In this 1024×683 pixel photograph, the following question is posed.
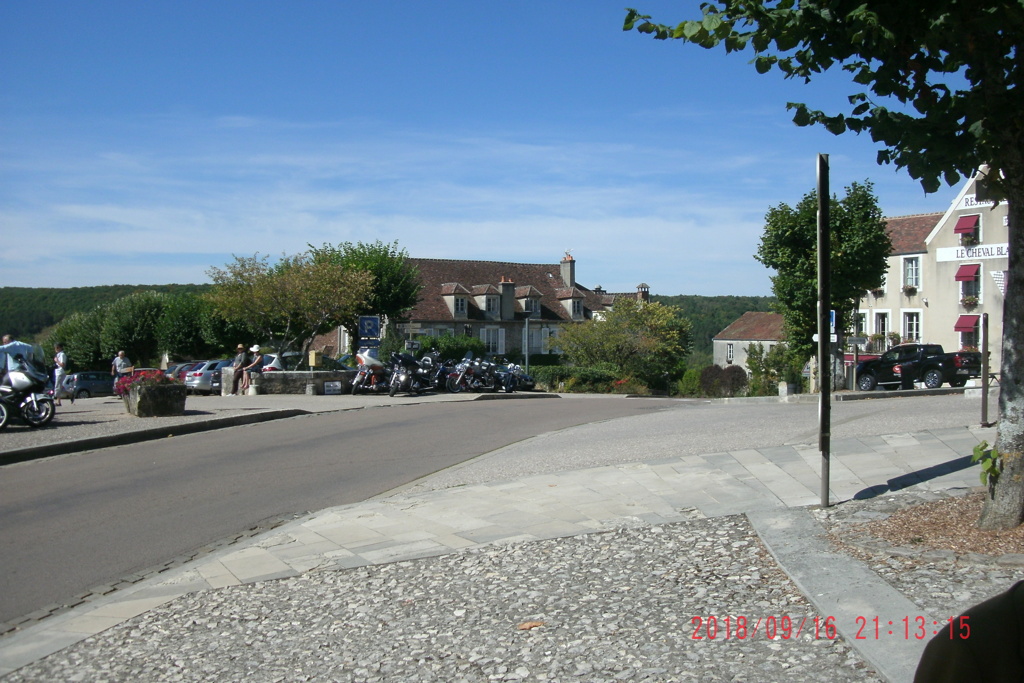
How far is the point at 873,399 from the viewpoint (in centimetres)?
2044

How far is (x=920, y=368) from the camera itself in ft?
90.9

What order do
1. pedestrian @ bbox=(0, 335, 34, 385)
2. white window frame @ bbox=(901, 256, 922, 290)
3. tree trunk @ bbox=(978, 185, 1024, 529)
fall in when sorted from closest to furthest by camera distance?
tree trunk @ bbox=(978, 185, 1024, 529) < pedestrian @ bbox=(0, 335, 34, 385) < white window frame @ bbox=(901, 256, 922, 290)

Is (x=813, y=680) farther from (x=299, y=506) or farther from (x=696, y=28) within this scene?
(x=299, y=506)

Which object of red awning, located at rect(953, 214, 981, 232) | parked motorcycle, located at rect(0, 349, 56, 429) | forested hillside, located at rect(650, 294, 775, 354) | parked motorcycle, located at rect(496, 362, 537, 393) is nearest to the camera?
parked motorcycle, located at rect(0, 349, 56, 429)

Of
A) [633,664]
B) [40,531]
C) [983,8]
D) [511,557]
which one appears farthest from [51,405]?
[983,8]

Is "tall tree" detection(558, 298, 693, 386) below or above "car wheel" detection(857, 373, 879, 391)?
above

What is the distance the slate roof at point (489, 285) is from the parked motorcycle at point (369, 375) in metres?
33.7

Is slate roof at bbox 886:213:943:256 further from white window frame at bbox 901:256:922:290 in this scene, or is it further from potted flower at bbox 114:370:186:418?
potted flower at bbox 114:370:186:418

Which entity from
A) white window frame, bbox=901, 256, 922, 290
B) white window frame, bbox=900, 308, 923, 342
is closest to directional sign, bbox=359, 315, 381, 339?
white window frame, bbox=900, 308, 923, 342

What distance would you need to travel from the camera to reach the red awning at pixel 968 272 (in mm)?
41312

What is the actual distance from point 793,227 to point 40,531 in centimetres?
2247

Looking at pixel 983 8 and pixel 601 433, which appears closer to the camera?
pixel 983 8

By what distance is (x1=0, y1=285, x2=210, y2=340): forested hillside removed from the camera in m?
108

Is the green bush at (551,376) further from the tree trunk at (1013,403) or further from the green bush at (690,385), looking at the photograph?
the tree trunk at (1013,403)
